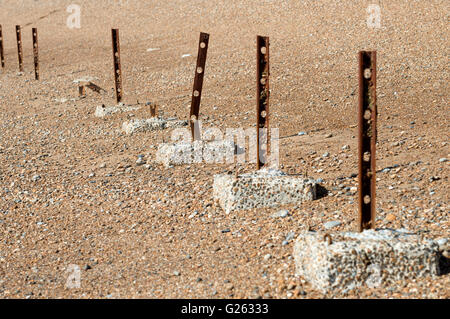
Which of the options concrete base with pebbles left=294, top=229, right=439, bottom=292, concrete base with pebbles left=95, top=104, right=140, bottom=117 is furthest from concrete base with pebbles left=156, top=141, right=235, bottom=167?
concrete base with pebbles left=95, top=104, right=140, bottom=117

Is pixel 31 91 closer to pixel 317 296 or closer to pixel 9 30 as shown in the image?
pixel 317 296

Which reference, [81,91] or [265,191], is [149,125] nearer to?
[265,191]

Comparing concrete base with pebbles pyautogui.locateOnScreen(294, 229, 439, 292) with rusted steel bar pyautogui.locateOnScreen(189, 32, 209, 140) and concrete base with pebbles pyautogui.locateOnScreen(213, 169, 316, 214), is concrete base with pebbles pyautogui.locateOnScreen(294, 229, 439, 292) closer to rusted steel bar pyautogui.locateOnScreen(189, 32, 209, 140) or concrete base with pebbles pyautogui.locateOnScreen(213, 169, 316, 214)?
concrete base with pebbles pyautogui.locateOnScreen(213, 169, 316, 214)

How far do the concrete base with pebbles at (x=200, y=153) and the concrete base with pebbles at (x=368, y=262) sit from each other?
145 inches

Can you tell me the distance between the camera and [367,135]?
448 centimetres

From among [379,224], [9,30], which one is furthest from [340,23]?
[9,30]

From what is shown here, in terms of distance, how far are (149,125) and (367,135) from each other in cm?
619

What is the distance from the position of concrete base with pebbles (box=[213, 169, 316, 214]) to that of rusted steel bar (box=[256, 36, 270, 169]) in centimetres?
46

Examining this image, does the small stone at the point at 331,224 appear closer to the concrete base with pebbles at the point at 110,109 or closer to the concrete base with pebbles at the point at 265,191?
the concrete base with pebbles at the point at 265,191

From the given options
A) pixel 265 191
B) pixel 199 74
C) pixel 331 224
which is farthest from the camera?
pixel 199 74

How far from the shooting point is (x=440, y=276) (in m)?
4.34

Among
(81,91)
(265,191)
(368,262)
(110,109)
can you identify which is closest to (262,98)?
(265,191)

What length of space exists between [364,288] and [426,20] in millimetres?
13160

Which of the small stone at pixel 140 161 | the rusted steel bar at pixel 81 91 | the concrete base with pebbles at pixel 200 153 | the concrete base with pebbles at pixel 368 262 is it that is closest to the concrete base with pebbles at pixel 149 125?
the small stone at pixel 140 161
